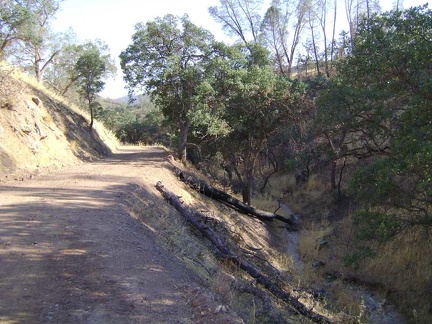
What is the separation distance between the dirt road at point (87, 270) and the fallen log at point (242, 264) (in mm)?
2029

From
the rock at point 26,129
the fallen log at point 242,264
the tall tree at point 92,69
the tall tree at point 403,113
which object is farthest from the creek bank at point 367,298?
the tall tree at point 92,69

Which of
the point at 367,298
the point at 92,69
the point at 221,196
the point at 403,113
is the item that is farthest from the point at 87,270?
the point at 92,69

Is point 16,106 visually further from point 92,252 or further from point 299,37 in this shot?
point 299,37

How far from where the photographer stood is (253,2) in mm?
39281

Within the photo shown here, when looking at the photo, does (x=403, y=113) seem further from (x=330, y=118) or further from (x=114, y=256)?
(x=114, y=256)

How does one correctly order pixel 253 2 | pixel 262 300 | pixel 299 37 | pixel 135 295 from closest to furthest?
pixel 135 295, pixel 262 300, pixel 253 2, pixel 299 37

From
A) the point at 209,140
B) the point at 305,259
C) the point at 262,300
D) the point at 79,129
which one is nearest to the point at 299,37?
the point at 209,140

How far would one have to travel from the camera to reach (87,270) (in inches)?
184

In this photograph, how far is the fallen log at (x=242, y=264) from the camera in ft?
23.5

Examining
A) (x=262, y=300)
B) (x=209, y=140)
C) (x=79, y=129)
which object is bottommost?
(x=262, y=300)

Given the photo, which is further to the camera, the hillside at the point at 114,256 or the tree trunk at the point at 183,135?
the tree trunk at the point at 183,135

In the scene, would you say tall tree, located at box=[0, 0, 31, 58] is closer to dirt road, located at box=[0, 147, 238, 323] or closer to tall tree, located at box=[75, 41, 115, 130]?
tall tree, located at box=[75, 41, 115, 130]

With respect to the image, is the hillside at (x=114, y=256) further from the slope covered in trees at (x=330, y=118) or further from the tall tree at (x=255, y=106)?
the tall tree at (x=255, y=106)

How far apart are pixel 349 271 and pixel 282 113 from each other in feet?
27.1
